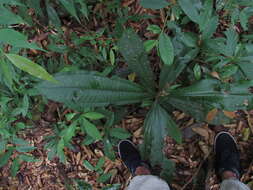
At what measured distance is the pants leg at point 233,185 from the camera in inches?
48.8

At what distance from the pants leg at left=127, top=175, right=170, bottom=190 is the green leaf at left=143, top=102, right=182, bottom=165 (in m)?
0.16

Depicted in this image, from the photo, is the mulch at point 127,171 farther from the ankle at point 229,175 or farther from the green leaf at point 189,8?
the green leaf at point 189,8

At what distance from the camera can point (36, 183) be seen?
153 centimetres

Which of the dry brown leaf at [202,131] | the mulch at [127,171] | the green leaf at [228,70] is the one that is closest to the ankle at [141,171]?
the mulch at [127,171]

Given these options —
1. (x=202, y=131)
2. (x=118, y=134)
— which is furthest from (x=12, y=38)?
(x=202, y=131)

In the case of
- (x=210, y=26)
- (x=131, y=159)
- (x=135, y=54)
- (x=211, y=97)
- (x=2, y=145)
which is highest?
(x=210, y=26)

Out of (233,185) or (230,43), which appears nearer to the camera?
(230,43)

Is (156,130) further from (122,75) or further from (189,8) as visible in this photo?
(189,8)

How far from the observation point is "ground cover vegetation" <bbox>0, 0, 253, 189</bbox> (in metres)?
1.06

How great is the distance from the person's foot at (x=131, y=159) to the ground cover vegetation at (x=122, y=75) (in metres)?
0.07

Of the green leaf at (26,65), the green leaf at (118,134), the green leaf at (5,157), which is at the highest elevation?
the green leaf at (26,65)

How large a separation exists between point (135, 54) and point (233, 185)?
862 mm

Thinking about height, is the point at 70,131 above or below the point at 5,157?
above

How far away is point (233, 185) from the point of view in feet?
4.14
